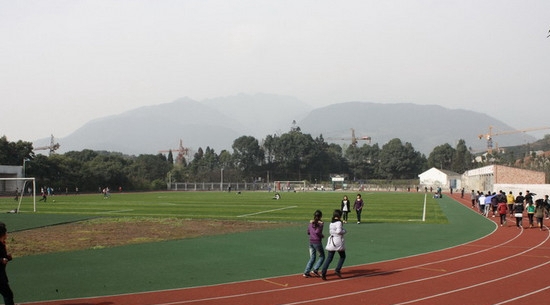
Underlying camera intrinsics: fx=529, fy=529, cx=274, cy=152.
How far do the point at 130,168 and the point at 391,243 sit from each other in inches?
4565

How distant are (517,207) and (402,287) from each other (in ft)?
56.0

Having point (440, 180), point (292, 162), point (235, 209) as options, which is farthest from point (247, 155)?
point (235, 209)

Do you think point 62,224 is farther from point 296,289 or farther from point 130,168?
point 130,168

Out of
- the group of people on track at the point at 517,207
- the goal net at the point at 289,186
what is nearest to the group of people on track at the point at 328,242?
the group of people on track at the point at 517,207

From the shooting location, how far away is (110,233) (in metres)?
24.7

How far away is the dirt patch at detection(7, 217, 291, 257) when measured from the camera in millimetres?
20492

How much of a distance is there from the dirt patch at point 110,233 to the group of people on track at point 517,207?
12.3m

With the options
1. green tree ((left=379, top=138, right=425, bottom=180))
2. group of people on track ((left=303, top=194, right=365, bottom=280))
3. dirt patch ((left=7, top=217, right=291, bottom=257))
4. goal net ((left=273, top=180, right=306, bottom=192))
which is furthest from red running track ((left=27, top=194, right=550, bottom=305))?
green tree ((left=379, top=138, right=425, bottom=180))

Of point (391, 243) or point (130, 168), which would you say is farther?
point (130, 168)

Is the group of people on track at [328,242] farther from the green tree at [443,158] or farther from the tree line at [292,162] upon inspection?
the green tree at [443,158]

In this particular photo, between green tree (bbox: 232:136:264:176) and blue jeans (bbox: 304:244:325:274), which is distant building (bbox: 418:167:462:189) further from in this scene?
blue jeans (bbox: 304:244:325:274)

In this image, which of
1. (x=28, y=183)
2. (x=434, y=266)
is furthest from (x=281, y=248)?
(x=28, y=183)

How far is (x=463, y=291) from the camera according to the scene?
12.5m

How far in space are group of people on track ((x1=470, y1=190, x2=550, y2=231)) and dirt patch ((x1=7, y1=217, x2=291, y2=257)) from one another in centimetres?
1234
